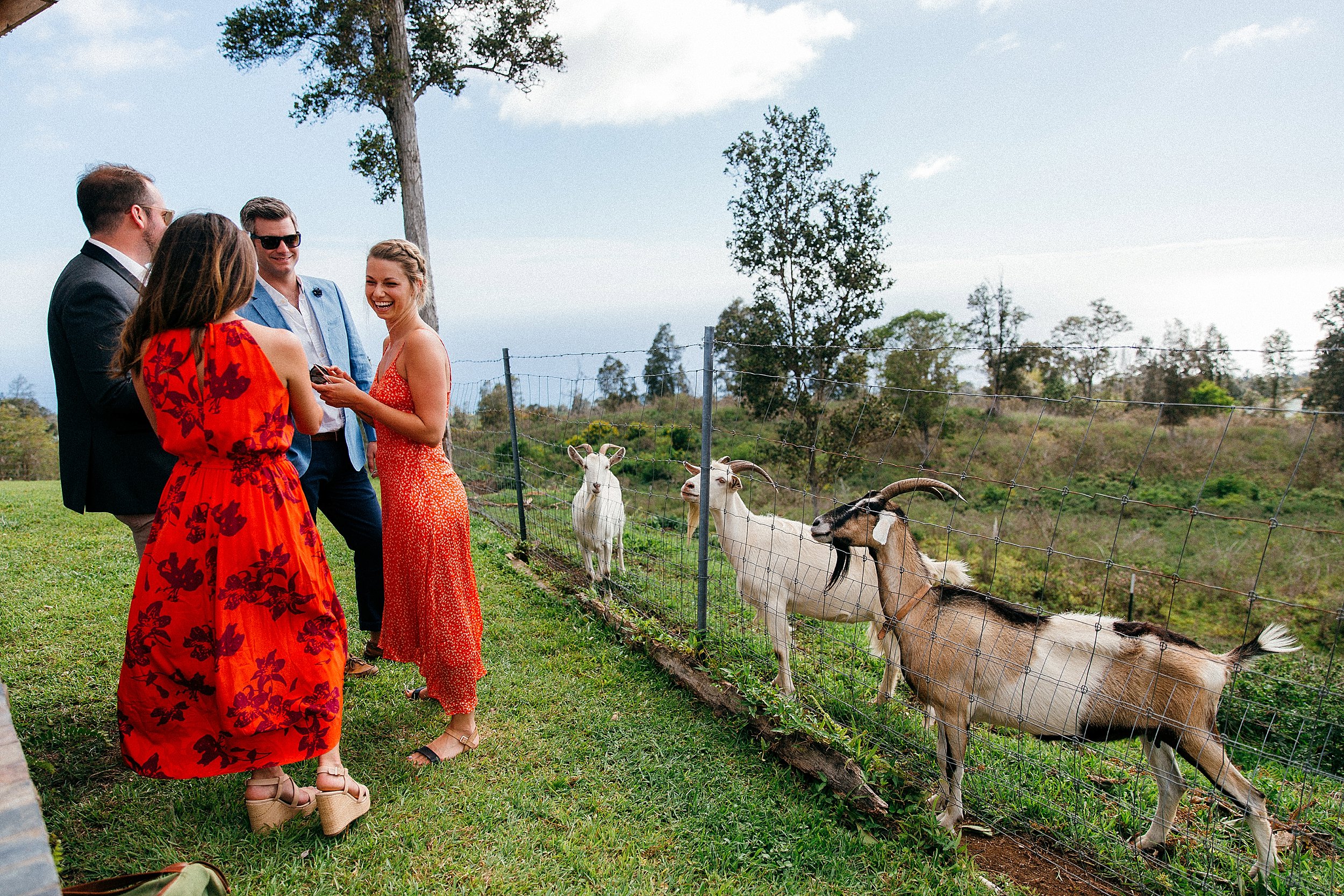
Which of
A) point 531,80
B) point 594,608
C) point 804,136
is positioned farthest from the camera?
point 804,136

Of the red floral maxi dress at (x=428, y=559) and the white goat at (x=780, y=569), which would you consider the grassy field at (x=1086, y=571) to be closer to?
the white goat at (x=780, y=569)

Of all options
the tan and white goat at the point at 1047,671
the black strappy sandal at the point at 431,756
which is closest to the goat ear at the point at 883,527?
the tan and white goat at the point at 1047,671

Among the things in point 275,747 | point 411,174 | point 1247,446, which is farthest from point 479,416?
point 1247,446

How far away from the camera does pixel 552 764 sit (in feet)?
9.65

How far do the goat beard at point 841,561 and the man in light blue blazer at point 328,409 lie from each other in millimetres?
2115

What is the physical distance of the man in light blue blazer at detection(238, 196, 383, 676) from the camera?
119 inches

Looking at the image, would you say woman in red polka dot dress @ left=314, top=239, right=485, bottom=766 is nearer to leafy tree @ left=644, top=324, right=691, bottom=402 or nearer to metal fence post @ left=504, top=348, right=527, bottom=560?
leafy tree @ left=644, top=324, right=691, bottom=402

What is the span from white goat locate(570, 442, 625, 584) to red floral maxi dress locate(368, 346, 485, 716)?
222 centimetres

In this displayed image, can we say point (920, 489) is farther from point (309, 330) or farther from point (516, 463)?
point (516, 463)

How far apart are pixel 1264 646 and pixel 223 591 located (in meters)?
3.60

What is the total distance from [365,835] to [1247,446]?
15.3 metres

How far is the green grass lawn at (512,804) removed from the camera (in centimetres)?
229

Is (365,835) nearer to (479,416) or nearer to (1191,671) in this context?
(1191,671)

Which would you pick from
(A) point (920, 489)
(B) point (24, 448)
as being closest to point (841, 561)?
(A) point (920, 489)
